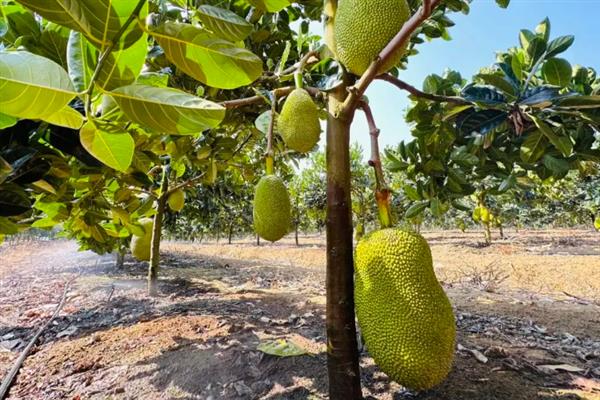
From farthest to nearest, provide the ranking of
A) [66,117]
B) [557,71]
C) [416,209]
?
[416,209], [557,71], [66,117]

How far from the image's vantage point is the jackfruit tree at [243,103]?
17.8 inches

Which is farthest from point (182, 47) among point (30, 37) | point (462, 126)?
point (462, 126)

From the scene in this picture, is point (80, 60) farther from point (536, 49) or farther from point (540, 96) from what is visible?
point (536, 49)

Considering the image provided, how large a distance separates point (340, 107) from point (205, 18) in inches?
20.6

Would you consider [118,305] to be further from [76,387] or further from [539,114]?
[539,114]

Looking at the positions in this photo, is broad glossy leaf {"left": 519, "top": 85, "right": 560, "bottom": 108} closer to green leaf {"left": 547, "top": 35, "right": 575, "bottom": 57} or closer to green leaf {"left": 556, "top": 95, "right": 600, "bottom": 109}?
green leaf {"left": 556, "top": 95, "right": 600, "bottom": 109}

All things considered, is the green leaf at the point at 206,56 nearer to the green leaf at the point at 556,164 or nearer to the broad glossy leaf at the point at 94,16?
the broad glossy leaf at the point at 94,16

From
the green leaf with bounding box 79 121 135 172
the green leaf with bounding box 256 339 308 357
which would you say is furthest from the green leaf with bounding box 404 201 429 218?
the green leaf with bounding box 79 121 135 172

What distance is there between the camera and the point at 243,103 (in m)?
1.24

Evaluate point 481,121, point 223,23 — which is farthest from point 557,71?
point 223,23

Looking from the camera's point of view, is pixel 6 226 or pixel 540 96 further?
pixel 540 96

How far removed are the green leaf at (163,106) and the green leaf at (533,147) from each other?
3.91ft

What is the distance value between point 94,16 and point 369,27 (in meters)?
0.55

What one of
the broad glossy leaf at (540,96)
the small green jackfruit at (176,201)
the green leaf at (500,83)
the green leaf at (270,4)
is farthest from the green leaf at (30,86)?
the small green jackfruit at (176,201)
